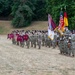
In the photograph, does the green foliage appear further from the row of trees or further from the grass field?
the grass field

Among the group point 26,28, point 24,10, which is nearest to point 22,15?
point 24,10

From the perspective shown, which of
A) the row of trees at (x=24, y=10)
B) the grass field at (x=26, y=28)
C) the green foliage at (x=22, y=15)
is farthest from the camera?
the row of trees at (x=24, y=10)

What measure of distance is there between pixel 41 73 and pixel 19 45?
1876cm

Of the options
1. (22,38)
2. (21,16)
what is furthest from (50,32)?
(21,16)

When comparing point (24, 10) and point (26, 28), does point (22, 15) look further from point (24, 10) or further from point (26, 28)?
point (26, 28)

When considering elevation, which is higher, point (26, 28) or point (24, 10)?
point (24, 10)

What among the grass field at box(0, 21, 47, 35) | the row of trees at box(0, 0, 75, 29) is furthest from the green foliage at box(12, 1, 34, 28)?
the grass field at box(0, 21, 47, 35)

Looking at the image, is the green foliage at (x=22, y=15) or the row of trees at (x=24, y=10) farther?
the row of trees at (x=24, y=10)

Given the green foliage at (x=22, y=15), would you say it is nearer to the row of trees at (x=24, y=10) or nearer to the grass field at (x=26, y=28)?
the row of trees at (x=24, y=10)

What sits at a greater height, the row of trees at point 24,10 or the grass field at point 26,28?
the row of trees at point 24,10

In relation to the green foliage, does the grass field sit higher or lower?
lower

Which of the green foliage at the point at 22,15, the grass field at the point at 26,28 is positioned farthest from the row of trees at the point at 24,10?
the grass field at the point at 26,28

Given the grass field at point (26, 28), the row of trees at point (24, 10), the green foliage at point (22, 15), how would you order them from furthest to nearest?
the row of trees at point (24, 10) → the green foliage at point (22, 15) → the grass field at point (26, 28)

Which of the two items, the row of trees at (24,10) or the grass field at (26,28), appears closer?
the grass field at (26,28)
